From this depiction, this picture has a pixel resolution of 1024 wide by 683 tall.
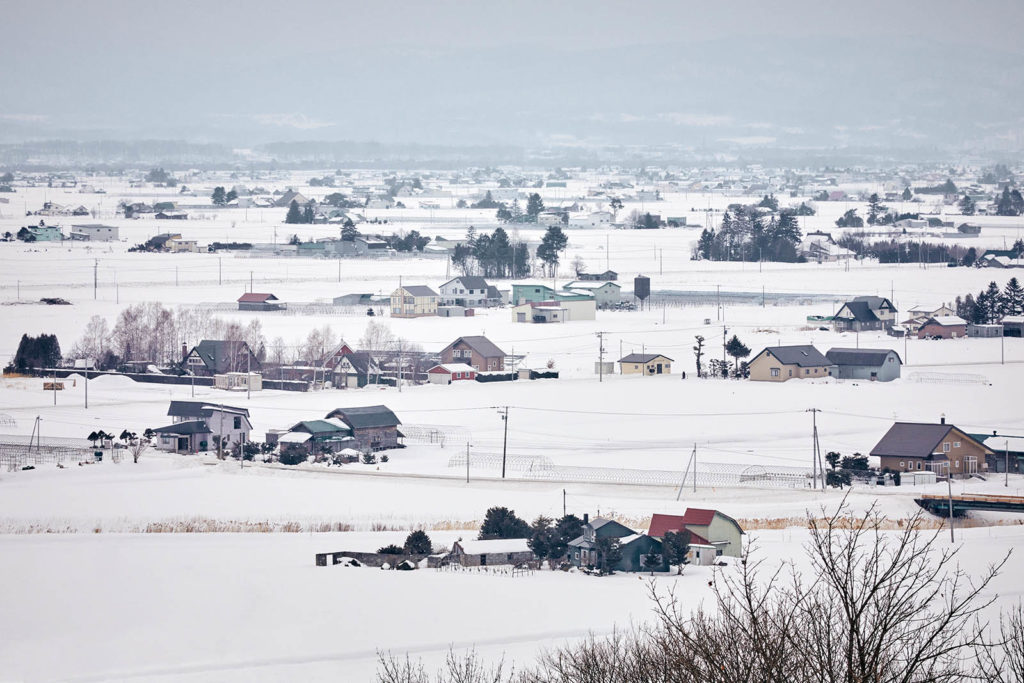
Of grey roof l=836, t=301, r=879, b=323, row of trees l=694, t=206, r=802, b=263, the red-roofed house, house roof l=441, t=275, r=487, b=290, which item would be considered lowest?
the red-roofed house

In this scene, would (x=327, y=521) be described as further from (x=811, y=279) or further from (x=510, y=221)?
(x=510, y=221)

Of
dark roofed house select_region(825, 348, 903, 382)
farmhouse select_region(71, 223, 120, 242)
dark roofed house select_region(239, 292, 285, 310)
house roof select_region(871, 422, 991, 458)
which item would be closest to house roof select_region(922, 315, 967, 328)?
dark roofed house select_region(825, 348, 903, 382)

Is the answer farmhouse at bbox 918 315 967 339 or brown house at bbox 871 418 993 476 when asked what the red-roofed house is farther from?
farmhouse at bbox 918 315 967 339

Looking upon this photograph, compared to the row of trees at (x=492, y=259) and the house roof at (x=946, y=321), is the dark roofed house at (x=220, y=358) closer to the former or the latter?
the house roof at (x=946, y=321)

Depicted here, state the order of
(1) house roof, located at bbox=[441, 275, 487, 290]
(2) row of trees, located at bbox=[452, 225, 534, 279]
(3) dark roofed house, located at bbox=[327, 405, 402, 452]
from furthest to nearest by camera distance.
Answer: (2) row of trees, located at bbox=[452, 225, 534, 279]
(1) house roof, located at bbox=[441, 275, 487, 290]
(3) dark roofed house, located at bbox=[327, 405, 402, 452]

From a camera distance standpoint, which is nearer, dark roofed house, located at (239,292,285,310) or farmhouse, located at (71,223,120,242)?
dark roofed house, located at (239,292,285,310)

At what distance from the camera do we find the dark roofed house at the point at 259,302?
29.7 metres

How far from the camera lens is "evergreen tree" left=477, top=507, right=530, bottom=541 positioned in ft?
41.3

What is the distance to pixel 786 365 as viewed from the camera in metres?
22.3

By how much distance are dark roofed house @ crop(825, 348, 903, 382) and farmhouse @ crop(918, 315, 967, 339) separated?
15.6 feet

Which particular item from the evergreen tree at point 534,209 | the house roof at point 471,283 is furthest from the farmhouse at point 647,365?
the evergreen tree at point 534,209

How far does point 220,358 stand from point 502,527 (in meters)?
11.7

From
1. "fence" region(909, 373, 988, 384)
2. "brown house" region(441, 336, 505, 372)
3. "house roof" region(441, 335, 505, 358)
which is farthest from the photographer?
"house roof" region(441, 335, 505, 358)

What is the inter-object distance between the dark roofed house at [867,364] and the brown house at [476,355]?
5.27m
